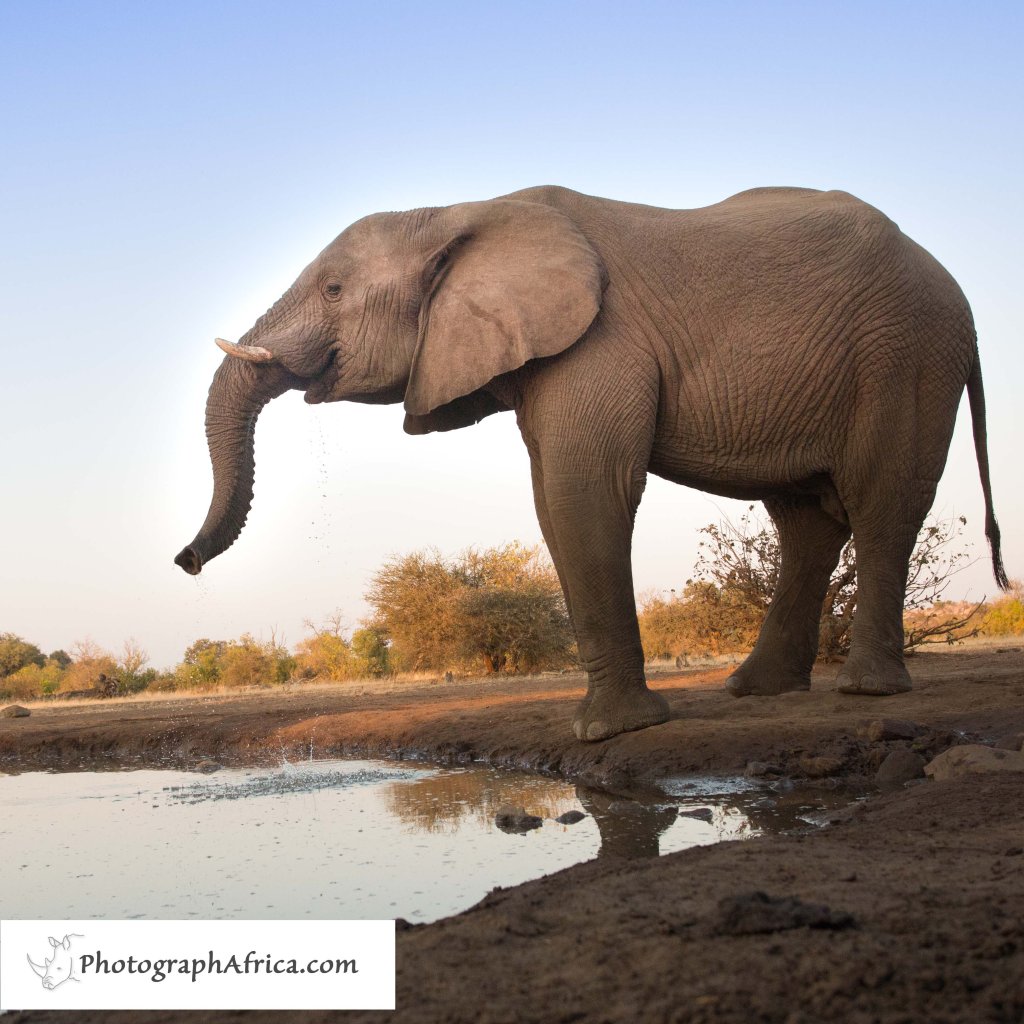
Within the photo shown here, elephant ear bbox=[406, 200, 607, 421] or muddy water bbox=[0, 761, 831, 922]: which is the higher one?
elephant ear bbox=[406, 200, 607, 421]

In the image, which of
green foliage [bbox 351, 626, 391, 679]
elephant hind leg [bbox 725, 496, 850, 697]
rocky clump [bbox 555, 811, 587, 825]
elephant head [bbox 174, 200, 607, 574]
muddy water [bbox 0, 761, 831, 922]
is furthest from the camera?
green foliage [bbox 351, 626, 391, 679]

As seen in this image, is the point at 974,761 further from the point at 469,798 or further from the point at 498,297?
the point at 498,297

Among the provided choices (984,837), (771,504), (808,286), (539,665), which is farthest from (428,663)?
(984,837)

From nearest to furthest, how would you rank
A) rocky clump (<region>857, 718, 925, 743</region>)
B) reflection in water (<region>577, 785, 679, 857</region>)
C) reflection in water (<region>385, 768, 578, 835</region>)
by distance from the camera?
reflection in water (<region>577, 785, 679, 857</region>), reflection in water (<region>385, 768, 578, 835</region>), rocky clump (<region>857, 718, 925, 743</region>)

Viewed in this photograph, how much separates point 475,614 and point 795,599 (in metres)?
13.1

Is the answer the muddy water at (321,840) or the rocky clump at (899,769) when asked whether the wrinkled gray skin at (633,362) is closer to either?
the muddy water at (321,840)

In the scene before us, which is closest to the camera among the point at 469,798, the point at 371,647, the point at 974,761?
the point at 974,761

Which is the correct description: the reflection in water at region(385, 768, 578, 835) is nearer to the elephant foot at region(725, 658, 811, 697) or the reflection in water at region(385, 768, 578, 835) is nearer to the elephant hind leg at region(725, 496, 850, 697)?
the elephant foot at region(725, 658, 811, 697)

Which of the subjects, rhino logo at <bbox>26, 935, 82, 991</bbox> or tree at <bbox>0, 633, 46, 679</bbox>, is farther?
tree at <bbox>0, 633, 46, 679</bbox>

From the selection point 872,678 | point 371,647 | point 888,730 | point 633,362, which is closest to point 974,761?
point 888,730

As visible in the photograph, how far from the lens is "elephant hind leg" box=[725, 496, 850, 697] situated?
25.7 ft

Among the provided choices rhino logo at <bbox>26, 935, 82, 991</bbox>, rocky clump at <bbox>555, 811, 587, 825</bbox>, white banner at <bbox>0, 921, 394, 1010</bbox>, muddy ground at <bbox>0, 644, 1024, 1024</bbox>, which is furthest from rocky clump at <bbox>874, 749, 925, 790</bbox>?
rhino logo at <bbox>26, 935, 82, 991</bbox>

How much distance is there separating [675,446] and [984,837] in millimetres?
3791

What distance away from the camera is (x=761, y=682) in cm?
789
